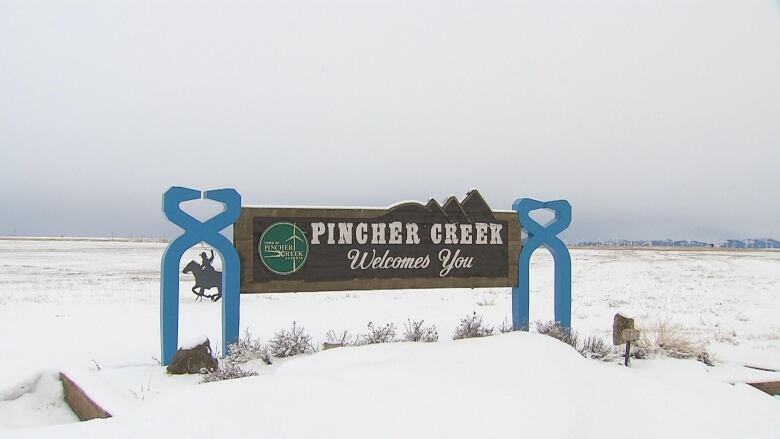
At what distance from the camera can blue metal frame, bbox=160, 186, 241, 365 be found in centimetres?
783

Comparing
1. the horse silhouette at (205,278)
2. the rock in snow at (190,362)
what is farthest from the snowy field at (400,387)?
the horse silhouette at (205,278)

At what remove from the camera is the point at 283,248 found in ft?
28.2

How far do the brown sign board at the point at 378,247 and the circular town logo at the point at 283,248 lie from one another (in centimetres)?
2

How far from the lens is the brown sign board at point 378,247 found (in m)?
8.52

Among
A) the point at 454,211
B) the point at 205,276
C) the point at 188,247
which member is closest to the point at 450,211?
the point at 454,211

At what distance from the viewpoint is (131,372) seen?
7203 mm

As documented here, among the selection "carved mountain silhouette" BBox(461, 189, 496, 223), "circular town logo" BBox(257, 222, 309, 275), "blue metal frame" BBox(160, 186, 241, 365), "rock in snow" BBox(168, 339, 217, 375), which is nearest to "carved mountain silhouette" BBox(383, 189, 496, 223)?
"carved mountain silhouette" BBox(461, 189, 496, 223)

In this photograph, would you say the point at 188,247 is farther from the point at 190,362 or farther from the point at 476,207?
the point at 476,207

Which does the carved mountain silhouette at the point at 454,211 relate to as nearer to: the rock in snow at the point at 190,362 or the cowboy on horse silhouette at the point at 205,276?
the rock in snow at the point at 190,362

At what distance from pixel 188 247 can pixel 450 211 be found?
447 cm

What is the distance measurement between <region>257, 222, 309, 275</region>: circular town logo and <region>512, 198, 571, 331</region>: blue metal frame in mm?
Answer: 4029

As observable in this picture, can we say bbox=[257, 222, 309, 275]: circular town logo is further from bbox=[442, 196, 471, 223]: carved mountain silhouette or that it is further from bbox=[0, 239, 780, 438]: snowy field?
bbox=[442, 196, 471, 223]: carved mountain silhouette

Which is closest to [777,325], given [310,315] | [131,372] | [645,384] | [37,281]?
[645,384]

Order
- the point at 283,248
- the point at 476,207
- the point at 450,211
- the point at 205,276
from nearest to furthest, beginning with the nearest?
the point at 283,248, the point at 450,211, the point at 476,207, the point at 205,276
